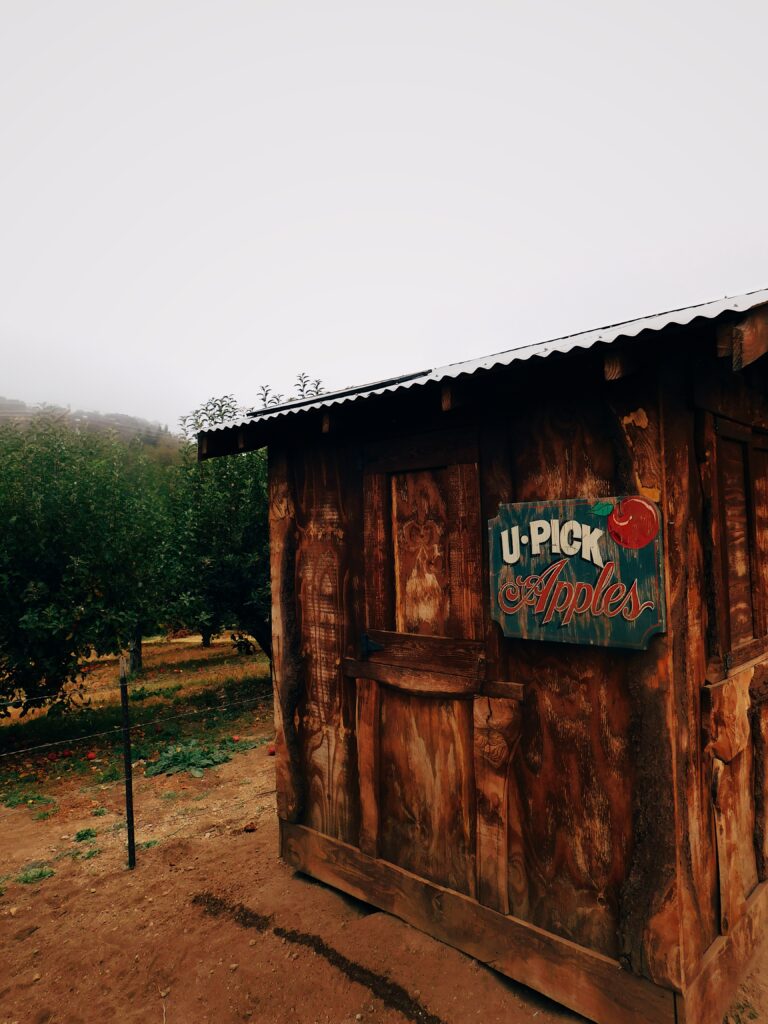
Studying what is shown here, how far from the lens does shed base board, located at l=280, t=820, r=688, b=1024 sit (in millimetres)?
3177

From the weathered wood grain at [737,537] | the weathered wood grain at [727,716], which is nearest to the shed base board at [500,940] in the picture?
the weathered wood grain at [727,716]

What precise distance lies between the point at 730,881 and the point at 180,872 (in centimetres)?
430

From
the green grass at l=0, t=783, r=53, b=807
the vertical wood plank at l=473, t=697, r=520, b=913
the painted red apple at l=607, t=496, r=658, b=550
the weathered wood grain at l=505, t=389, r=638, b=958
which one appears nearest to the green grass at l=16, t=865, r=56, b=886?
the green grass at l=0, t=783, r=53, b=807

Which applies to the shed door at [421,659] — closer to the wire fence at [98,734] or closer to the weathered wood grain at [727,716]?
the weathered wood grain at [727,716]

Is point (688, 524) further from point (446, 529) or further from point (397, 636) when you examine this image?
point (397, 636)

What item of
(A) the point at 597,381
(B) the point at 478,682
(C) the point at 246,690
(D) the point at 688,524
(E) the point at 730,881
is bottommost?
(C) the point at 246,690

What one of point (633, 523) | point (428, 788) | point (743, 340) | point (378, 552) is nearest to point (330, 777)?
point (428, 788)

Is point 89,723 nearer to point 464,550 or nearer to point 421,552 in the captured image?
point 421,552

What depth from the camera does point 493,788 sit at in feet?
12.1

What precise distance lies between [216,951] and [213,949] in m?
0.04

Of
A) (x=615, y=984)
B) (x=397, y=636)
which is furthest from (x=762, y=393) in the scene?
(x=615, y=984)

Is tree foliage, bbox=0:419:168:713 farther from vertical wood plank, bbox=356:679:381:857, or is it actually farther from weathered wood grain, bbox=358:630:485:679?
weathered wood grain, bbox=358:630:485:679

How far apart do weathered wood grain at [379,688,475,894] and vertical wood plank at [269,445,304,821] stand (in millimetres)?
937

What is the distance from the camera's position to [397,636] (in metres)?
4.22
